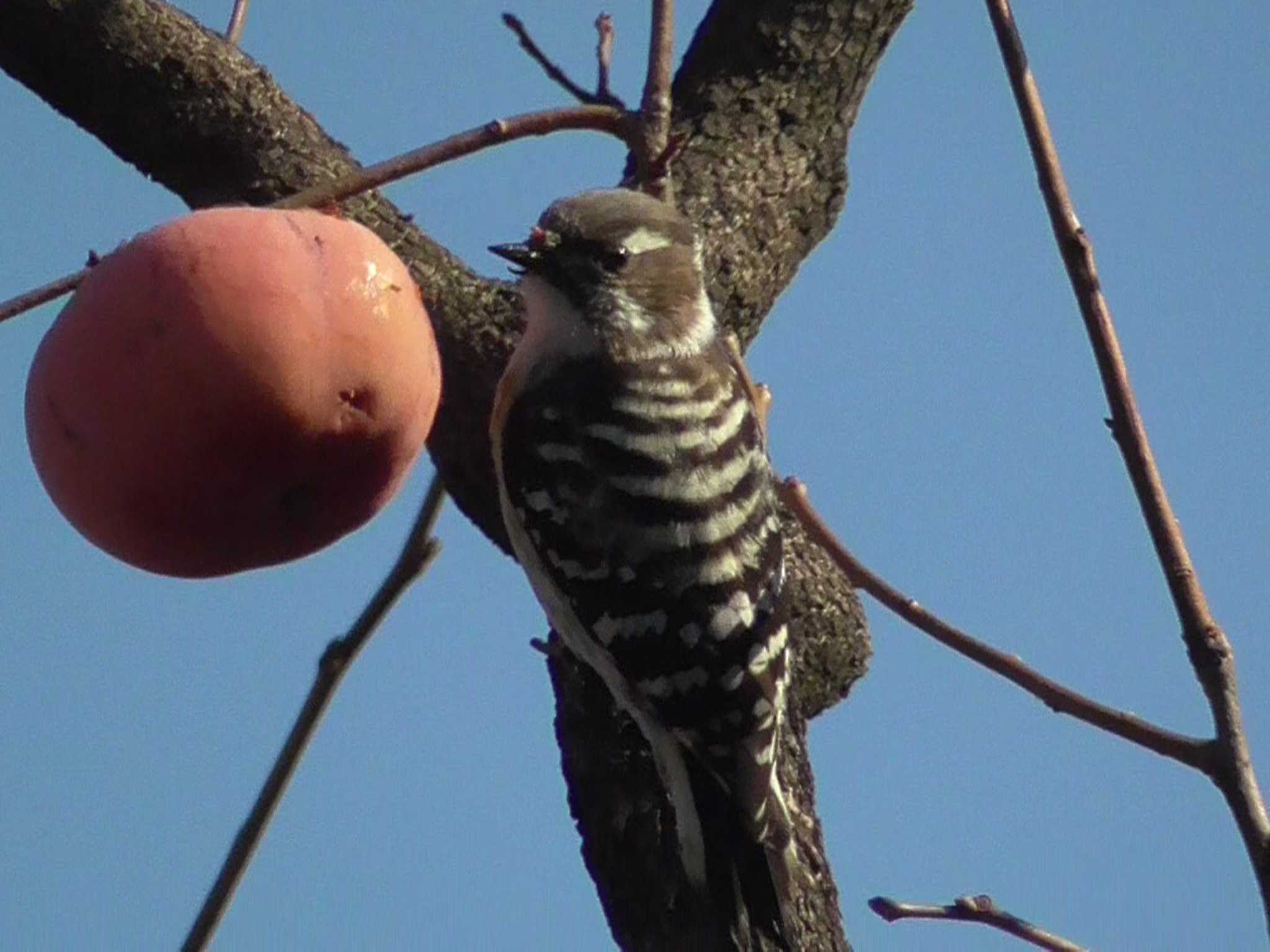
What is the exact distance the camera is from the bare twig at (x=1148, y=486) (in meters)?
1.82

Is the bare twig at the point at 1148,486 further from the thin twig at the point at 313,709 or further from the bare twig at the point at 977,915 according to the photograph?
the thin twig at the point at 313,709

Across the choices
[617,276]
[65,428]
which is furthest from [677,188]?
[65,428]

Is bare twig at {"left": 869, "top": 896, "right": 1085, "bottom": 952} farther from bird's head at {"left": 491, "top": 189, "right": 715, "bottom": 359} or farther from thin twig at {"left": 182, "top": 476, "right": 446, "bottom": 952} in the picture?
bird's head at {"left": 491, "top": 189, "right": 715, "bottom": 359}

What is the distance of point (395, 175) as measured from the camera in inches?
98.0

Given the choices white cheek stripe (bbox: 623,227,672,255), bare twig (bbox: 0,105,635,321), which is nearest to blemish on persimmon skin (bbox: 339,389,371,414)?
bare twig (bbox: 0,105,635,321)

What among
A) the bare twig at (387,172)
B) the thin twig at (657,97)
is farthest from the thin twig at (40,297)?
the thin twig at (657,97)

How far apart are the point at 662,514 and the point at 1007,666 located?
4.78 ft

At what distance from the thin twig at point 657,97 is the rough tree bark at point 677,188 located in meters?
0.60

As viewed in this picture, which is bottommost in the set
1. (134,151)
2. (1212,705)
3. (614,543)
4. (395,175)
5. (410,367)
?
(1212,705)

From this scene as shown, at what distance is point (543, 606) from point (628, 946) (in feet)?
2.73

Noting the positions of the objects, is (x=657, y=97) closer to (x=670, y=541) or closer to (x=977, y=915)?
(x=670, y=541)

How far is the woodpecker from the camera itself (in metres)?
3.41

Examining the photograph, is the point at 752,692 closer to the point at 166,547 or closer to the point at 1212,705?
the point at 166,547

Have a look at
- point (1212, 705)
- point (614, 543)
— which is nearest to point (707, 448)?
point (614, 543)
